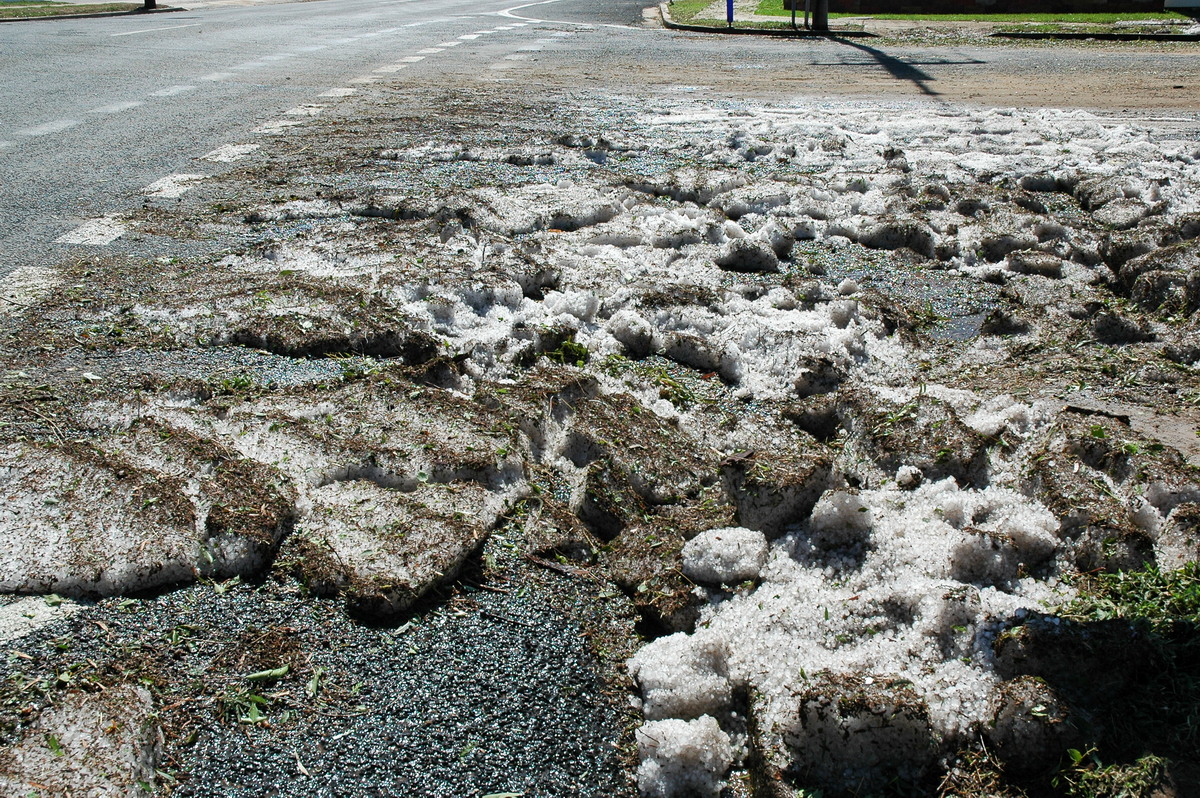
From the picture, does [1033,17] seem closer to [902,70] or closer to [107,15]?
[902,70]

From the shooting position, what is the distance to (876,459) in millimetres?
2666

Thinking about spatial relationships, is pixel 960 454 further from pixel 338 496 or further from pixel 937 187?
pixel 937 187

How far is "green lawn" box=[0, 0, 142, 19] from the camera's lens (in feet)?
58.2

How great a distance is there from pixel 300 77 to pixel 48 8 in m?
12.4

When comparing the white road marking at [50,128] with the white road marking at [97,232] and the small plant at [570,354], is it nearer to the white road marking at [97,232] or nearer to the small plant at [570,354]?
the white road marking at [97,232]

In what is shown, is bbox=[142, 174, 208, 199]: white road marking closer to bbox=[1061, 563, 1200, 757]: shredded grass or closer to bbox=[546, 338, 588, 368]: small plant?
bbox=[546, 338, 588, 368]: small plant

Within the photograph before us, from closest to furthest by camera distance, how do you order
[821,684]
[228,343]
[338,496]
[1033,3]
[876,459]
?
[821,684] < [338,496] < [876,459] < [228,343] < [1033,3]

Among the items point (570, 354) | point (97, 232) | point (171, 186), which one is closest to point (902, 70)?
point (171, 186)

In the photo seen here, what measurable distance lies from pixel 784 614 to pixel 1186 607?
0.86 metres

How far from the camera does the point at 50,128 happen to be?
23.6ft

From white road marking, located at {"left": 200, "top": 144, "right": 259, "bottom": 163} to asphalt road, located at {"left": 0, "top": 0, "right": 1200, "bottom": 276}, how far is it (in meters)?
0.08

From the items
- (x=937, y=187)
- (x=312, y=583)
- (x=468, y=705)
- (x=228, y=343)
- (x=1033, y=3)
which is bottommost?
(x=468, y=705)

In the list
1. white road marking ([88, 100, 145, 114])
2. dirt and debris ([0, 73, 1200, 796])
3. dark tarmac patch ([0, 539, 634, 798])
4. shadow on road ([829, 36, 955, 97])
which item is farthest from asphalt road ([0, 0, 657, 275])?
shadow on road ([829, 36, 955, 97])

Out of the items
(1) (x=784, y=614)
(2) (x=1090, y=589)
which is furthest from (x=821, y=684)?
(2) (x=1090, y=589)
